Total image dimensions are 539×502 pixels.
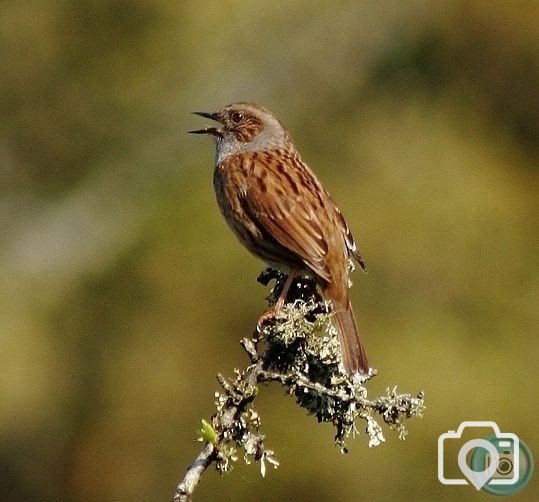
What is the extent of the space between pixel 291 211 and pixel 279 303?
2.82 ft

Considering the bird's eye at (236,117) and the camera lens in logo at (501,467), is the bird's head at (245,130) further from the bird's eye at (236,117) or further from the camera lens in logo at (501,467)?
the camera lens in logo at (501,467)

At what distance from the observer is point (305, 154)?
11.5m

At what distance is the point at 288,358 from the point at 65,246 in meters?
7.01

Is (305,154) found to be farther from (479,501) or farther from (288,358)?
(288,358)

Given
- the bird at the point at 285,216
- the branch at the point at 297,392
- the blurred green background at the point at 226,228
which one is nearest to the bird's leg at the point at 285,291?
the bird at the point at 285,216

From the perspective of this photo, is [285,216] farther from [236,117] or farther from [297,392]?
[297,392]

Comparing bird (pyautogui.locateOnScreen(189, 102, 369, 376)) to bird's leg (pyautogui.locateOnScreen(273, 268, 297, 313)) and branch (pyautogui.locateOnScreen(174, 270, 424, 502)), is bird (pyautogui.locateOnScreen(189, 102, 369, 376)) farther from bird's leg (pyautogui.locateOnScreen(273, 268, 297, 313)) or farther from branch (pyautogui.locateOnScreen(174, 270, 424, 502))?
branch (pyautogui.locateOnScreen(174, 270, 424, 502))

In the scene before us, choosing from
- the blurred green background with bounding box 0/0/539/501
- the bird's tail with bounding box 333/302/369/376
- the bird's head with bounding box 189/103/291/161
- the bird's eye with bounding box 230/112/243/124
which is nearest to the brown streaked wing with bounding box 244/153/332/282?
the bird's tail with bounding box 333/302/369/376

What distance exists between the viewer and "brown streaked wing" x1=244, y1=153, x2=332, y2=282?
18.3 feet

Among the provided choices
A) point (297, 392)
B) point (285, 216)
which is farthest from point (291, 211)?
point (297, 392)

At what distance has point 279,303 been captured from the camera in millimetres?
5059

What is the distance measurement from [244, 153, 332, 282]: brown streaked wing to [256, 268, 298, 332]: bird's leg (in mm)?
93

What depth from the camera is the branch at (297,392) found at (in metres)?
3.87
